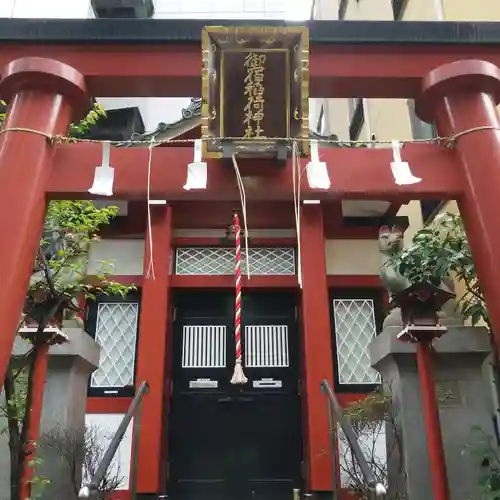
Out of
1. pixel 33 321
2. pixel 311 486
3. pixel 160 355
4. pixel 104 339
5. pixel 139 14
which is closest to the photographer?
pixel 33 321

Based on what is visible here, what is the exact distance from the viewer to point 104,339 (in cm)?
833

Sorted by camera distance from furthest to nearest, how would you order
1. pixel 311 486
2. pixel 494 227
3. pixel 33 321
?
pixel 311 486 → pixel 33 321 → pixel 494 227

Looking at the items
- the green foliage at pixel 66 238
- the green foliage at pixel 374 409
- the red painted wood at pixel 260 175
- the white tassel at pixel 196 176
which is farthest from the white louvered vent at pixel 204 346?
the white tassel at pixel 196 176

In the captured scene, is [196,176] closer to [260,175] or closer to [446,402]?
[260,175]

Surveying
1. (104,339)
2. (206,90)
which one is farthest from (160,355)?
(206,90)

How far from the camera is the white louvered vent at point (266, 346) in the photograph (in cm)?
832

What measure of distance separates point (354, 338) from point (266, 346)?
130cm

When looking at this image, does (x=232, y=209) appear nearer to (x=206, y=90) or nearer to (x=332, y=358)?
(x=332, y=358)

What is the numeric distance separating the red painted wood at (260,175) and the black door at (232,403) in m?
4.38

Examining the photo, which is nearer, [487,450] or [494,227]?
[494,227]

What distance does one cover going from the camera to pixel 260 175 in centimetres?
440

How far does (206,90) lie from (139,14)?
865cm

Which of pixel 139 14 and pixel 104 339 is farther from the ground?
pixel 139 14

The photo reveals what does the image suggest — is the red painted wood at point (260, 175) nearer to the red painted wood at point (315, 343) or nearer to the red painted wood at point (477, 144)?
the red painted wood at point (477, 144)
